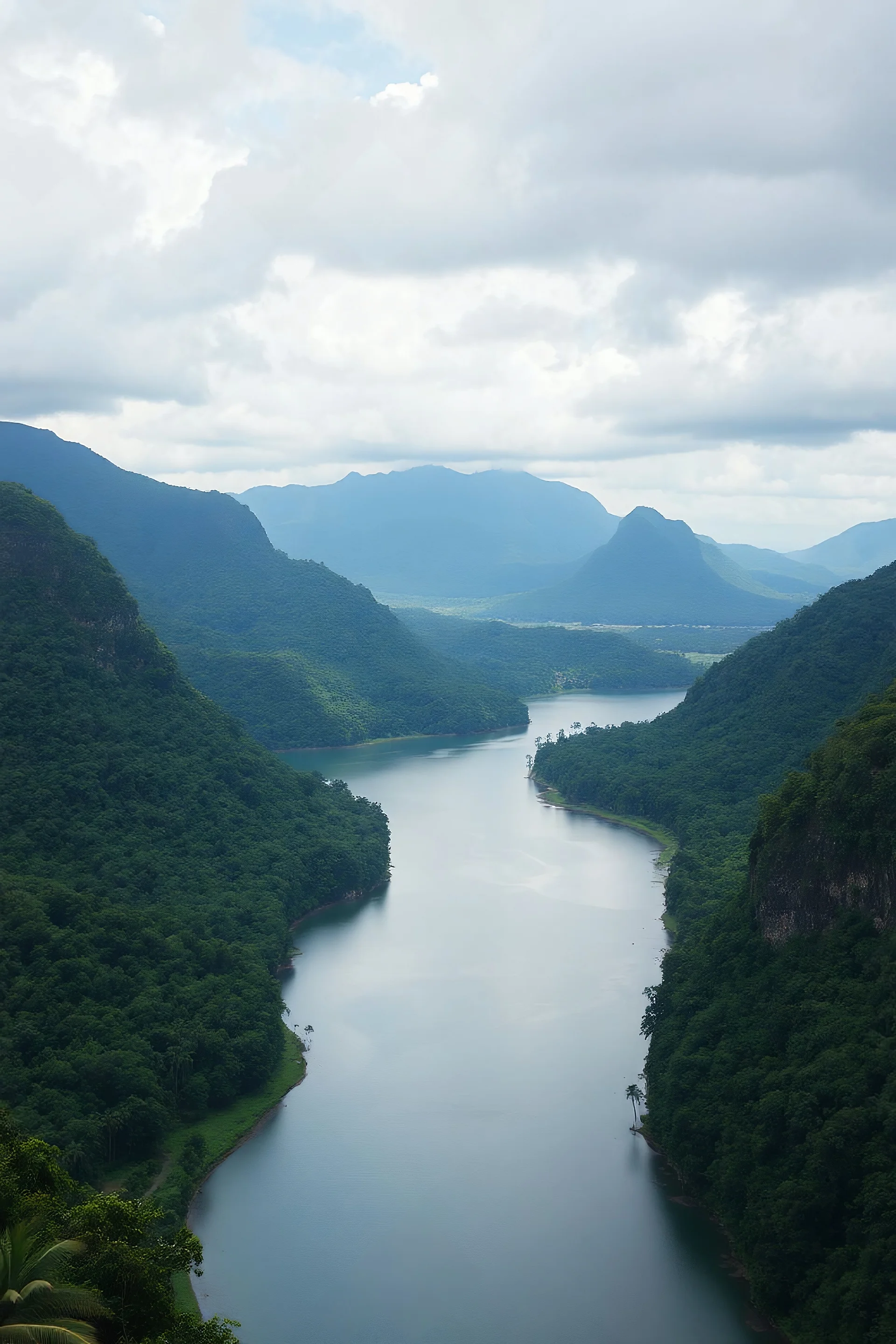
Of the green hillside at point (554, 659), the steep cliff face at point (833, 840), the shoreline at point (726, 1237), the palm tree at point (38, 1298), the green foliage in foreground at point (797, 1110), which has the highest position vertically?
the green hillside at point (554, 659)

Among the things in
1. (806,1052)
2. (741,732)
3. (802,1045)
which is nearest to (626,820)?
(741,732)

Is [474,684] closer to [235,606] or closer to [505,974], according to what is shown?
[235,606]

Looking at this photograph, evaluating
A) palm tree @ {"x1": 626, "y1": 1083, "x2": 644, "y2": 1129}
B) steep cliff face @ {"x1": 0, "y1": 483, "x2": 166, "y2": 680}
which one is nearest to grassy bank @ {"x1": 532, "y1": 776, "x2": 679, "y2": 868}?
palm tree @ {"x1": 626, "y1": 1083, "x2": 644, "y2": 1129}

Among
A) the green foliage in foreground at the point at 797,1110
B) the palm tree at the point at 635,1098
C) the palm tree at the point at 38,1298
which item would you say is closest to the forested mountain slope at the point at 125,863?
the palm tree at the point at 635,1098

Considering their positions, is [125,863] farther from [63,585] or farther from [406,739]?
[406,739]

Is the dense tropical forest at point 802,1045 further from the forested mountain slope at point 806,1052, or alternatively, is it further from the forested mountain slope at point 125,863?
the forested mountain slope at point 125,863

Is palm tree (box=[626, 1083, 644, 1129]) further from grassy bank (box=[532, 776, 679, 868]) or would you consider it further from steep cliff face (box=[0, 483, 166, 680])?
steep cliff face (box=[0, 483, 166, 680])
